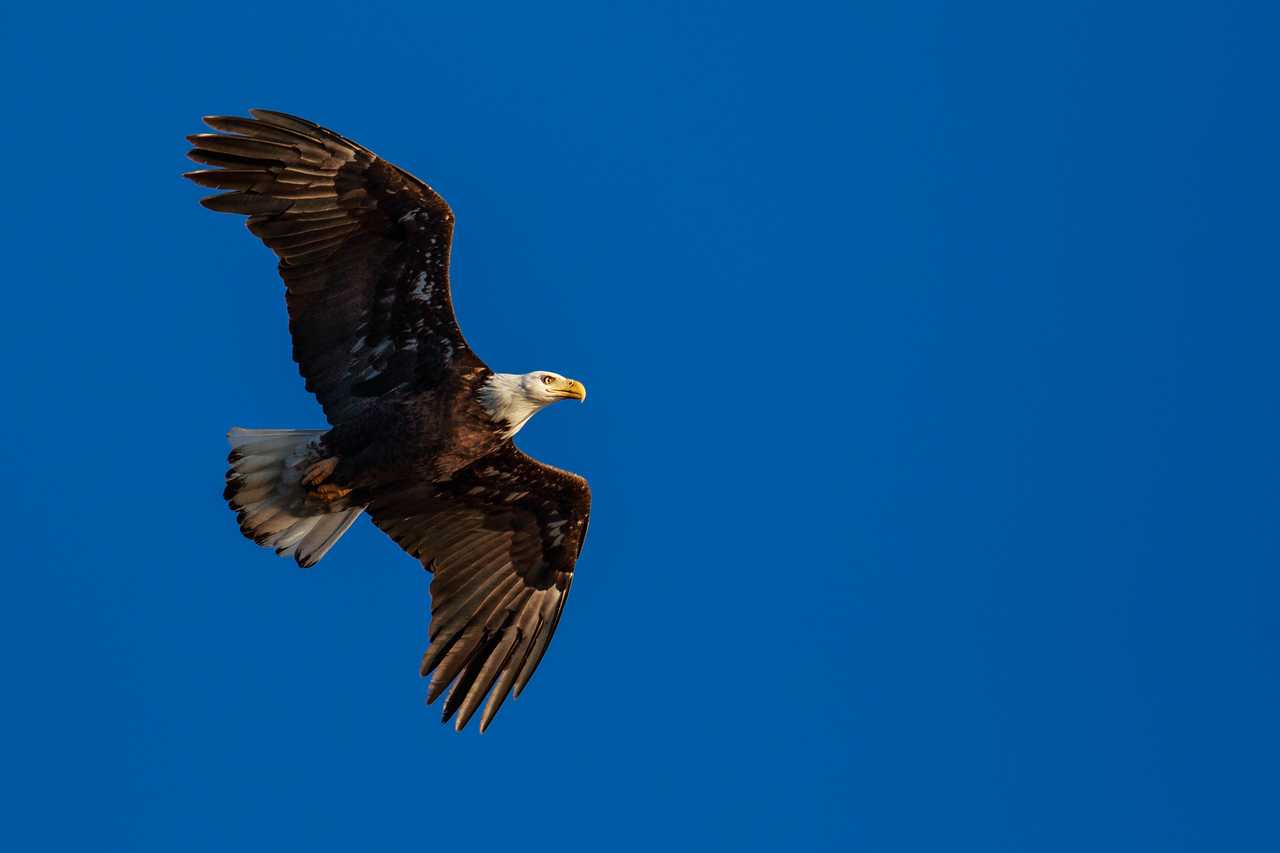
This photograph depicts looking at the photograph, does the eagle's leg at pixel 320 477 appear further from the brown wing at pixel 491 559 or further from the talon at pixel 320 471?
the brown wing at pixel 491 559

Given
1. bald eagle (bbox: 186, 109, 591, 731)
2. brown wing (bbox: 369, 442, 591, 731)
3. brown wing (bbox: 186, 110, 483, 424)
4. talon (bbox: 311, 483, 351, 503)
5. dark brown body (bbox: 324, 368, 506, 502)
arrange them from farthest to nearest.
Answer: brown wing (bbox: 369, 442, 591, 731), talon (bbox: 311, 483, 351, 503), dark brown body (bbox: 324, 368, 506, 502), bald eagle (bbox: 186, 109, 591, 731), brown wing (bbox: 186, 110, 483, 424)

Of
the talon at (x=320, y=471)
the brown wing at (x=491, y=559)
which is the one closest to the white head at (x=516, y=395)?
the brown wing at (x=491, y=559)

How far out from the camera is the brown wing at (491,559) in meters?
14.3

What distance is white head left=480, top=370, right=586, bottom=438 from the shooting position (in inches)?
542

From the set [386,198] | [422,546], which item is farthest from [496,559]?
[386,198]

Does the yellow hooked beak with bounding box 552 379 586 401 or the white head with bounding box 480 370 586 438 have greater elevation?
the yellow hooked beak with bounding box 552 379 586 401

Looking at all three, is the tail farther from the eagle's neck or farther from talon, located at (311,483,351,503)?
the eagle's neck

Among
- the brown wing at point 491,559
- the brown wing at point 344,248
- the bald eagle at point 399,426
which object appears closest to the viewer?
the brown wing at point 344,248

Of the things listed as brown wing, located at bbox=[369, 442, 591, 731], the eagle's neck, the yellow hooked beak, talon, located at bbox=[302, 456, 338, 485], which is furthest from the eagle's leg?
the yellow hooked beak

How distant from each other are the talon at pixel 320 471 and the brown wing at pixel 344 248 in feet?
1.17

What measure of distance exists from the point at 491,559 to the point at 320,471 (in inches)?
71.4

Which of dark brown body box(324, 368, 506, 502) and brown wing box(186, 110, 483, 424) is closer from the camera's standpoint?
brown wing box(186, 110, 483, 424)

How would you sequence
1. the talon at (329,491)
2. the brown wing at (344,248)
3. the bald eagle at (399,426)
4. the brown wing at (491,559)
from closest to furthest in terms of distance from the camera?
1. the brown wing at (344,248)
2. the bald eagle at (399,426)
3. the talon at (329,491)
4. the brown wing at (491,559)

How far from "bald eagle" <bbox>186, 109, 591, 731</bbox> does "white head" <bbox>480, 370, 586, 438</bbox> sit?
0.01 meters
